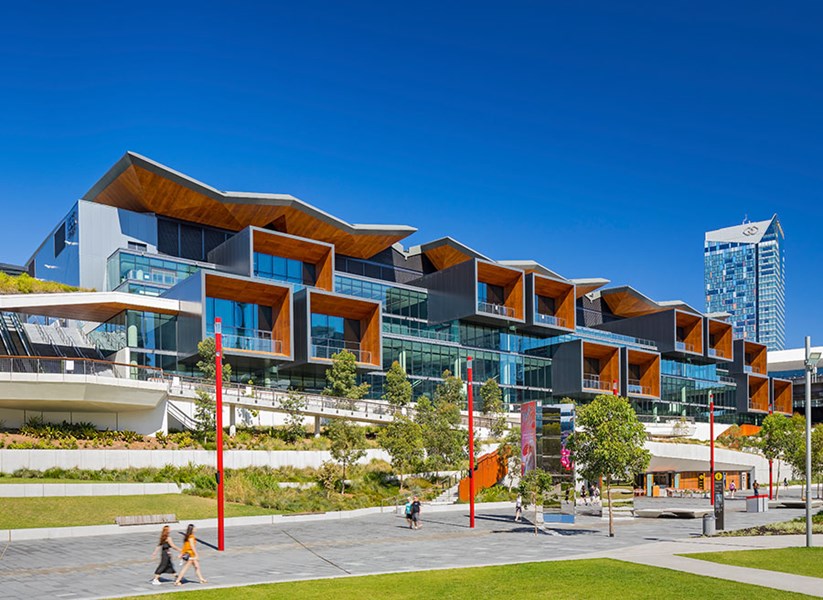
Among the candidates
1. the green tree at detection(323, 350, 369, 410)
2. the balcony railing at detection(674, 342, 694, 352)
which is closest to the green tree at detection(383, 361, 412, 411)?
the green tree at detection(323, 350, 369, 410)

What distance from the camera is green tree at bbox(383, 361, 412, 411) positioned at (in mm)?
58469

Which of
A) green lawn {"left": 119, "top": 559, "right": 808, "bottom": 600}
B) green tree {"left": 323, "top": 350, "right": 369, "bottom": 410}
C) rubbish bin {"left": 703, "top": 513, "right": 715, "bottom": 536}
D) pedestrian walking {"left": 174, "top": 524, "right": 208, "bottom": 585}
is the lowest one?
rubbish bin {"left": 703, "top": 513, "right": 715, "bottom": 536}

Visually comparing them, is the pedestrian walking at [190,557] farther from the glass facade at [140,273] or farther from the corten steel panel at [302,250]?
the corten steel panel at [302,250]

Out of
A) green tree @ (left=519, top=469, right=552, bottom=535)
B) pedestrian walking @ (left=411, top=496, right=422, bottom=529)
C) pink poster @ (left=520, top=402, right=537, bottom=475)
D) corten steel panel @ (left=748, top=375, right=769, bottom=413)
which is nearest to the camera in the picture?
pedestrian walking @ (left=411, top=496, right=422, bottom=529)

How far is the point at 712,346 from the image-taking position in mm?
101938

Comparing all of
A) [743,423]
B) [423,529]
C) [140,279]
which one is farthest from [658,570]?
[743,423]

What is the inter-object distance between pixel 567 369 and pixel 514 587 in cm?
6145

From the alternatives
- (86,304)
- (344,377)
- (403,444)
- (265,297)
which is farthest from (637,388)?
(86,304)

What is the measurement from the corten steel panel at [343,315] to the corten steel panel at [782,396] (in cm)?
7442

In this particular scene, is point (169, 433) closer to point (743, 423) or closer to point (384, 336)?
point (384, 336)

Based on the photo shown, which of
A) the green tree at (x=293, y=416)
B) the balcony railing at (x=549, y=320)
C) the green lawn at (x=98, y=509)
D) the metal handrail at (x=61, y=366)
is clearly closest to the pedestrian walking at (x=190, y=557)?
the green lawn at (x=98, y=509)

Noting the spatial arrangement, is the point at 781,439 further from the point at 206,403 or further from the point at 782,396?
the point at 782,396

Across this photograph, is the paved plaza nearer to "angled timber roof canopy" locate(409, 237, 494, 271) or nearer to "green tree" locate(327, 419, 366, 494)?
"green tree" locate(327, 419, 366, 494)

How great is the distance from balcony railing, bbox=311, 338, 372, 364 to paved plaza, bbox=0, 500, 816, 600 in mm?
22114
